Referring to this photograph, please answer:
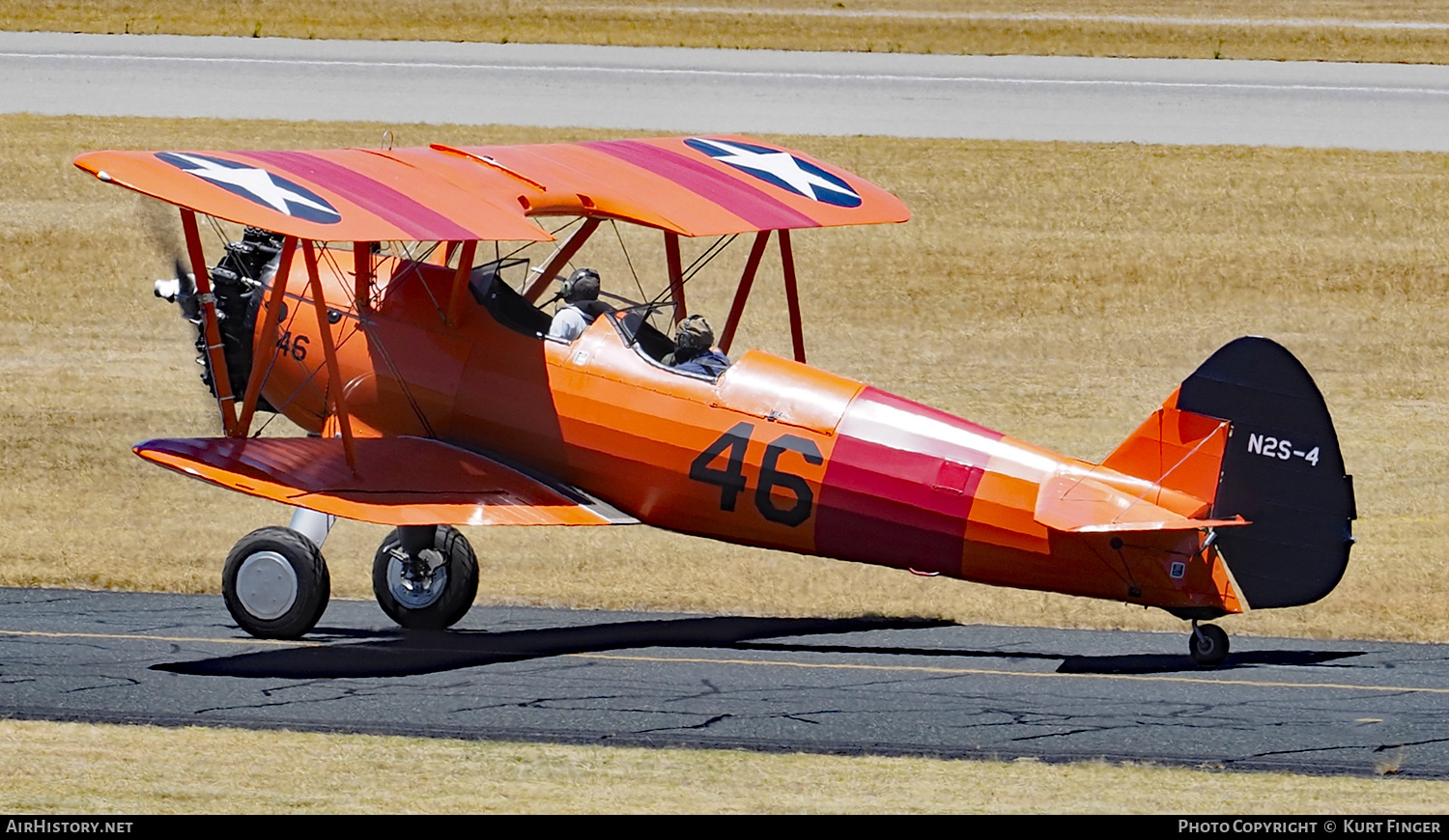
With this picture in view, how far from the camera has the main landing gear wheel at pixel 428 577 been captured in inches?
623

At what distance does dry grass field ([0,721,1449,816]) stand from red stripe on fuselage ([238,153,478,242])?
3.62 m

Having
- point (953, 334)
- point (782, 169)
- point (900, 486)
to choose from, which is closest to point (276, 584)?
point (900, 486)

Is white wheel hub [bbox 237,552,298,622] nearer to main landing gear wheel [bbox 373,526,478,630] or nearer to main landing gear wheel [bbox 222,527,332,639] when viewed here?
main landing gear wheel [bbox 222,527,332,639]

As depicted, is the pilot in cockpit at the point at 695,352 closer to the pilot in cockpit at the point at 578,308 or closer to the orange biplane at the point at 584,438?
the orange biplane at the point at 584,438

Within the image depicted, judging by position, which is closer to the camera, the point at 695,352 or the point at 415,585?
the point at 695,352

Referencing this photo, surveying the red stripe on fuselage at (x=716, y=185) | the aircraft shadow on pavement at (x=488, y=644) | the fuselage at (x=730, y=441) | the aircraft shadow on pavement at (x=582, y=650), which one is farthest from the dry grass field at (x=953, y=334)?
the red stripe on fuselage at (x=716, y=185)

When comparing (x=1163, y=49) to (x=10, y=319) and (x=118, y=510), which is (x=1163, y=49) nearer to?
(x=10, y=319)

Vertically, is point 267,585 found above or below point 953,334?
below

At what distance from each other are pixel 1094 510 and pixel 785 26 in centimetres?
2575

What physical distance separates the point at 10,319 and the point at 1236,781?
56.8 ft

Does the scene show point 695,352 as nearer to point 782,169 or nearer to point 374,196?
point 374,196

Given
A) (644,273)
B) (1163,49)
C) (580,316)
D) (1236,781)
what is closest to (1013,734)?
(1236,781)

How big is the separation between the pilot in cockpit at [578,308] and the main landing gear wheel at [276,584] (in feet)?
7.22

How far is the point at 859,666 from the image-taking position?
14.7 metres
